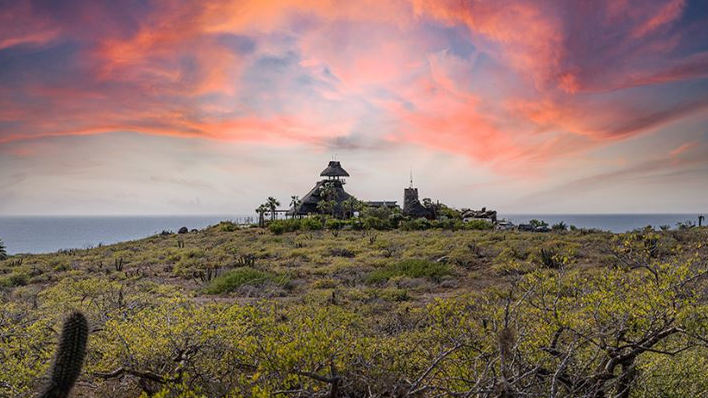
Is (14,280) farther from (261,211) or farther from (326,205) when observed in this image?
(326,205)

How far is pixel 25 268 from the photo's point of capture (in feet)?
74.7

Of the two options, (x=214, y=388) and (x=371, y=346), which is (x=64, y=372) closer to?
(x=214, y=388)

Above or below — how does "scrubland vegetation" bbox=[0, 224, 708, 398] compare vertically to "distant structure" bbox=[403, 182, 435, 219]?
below

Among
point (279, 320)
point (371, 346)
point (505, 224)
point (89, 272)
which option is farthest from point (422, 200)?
point (371, 346)

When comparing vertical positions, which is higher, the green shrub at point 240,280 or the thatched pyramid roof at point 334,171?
the thatched pyramid roof at point 334,171

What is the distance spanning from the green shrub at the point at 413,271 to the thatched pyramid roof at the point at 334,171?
4704 centimetres

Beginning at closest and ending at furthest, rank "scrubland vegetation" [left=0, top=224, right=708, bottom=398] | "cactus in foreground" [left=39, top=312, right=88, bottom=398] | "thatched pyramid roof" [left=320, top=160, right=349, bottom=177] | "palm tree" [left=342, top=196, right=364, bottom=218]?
1. "cactus in foreground" [left=39, top=312, right=88, bottom=398]
2. "scrubland vegetation" [left=0, top=224, right=708, bottom=398]
3. "palm tree" [left=342, top=196, right=364, bottom=218]
4. "thatched pyramid roof" [left=320, top=160, right=349, bottom=177]

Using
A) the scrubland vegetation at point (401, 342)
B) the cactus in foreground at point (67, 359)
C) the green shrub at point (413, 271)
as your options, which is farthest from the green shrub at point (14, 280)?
the cactus in foreground at point (67, 359)

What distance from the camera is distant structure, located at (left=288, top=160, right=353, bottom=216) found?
6116 cm

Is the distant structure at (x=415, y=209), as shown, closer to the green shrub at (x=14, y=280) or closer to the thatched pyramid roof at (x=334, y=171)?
the thatched pyramid roof at (x=334, y=171)

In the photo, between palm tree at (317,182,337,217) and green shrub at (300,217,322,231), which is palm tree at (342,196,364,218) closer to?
palm tree at (317,182,337,217)

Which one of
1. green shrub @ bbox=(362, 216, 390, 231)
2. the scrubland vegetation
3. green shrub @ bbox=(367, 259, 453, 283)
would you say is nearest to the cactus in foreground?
the scrubland vegetation

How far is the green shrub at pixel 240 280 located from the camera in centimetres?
1669

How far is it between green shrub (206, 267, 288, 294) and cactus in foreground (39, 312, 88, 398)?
1272 cm
